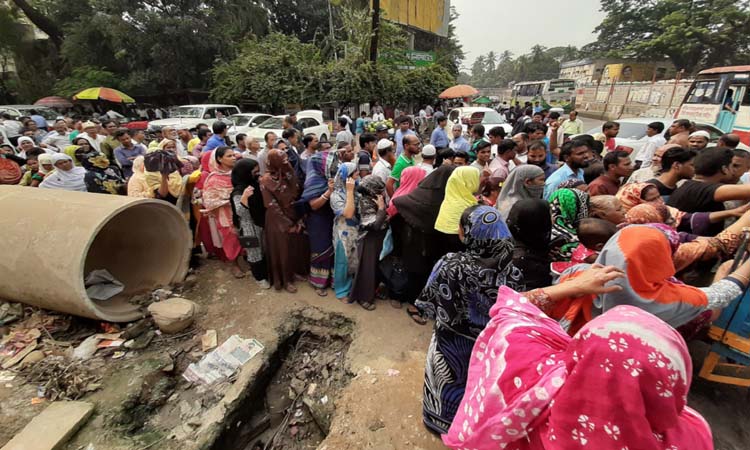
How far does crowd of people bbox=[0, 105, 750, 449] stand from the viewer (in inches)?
34.2

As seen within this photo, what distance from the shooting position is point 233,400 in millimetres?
2736

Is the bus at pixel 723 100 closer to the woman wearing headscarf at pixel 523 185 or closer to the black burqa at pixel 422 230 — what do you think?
the woman wearing headscarf at pixel 523 185

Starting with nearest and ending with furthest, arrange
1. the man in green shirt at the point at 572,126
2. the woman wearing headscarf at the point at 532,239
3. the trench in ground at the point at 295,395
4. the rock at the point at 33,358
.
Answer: the woman wearing headscarf at the point at 532,239, the trench in ground at the point at 295,395, the rock at the point at 33,358, the man in green shirt at the point at 572,126

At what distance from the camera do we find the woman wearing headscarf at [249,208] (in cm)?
385

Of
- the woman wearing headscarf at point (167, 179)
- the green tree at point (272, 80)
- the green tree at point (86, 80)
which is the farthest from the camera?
the green tree at point (86, 80)

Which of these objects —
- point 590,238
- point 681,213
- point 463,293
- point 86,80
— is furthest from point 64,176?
point 86,80

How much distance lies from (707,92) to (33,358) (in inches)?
717

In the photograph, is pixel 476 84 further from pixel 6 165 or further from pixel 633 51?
pixel 6 165

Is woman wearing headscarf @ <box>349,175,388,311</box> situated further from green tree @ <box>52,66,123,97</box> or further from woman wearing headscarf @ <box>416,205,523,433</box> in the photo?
green tree @ <box>52,66,123,97</box>

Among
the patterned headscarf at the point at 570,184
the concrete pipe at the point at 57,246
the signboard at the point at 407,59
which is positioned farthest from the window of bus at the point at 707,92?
the concrete pipe at the point at 57,246

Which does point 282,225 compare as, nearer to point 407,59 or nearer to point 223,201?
point 223,201

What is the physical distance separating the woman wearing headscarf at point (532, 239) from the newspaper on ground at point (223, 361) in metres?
2.46

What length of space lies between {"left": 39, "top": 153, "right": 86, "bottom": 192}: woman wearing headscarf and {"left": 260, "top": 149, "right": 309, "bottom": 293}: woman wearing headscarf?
2.73 meters

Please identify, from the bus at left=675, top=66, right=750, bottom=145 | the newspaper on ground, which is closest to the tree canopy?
the bus at left=675, top=66, right=750, bottom=145
